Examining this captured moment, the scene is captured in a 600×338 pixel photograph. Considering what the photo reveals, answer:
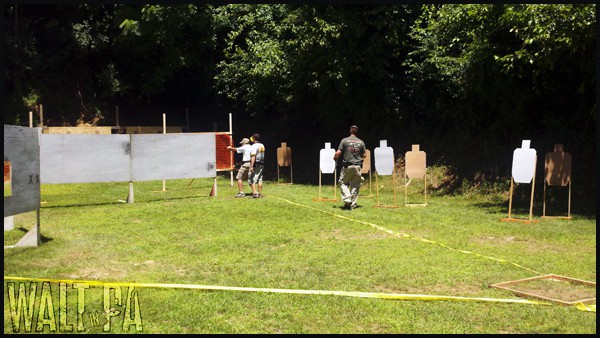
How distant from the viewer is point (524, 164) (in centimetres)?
1698

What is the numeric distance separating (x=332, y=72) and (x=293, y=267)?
16.9 m

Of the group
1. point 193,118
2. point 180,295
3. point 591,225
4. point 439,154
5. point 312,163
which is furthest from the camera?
point 193,118

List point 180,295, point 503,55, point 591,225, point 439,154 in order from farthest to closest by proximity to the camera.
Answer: point 439,154 → point 503,55 → point 591,225 → point 180,295

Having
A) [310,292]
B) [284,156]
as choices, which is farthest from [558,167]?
[284,156]

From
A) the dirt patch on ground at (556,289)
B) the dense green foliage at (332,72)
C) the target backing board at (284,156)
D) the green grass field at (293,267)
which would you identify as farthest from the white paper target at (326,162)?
the dirt patch on ground at (556,289)

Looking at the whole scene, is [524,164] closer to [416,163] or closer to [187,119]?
[416,163]

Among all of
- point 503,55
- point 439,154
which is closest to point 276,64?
point 439,154

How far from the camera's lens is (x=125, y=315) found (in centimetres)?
766

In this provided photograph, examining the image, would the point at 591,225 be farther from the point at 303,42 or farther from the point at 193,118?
the point at 193,118

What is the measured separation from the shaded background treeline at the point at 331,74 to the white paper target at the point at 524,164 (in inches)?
97.9

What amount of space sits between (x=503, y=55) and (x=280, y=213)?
8.22 meters

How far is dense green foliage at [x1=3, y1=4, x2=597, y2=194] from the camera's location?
65.2 ft

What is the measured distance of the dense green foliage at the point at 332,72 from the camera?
65.2 feet

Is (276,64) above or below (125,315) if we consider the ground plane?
above
